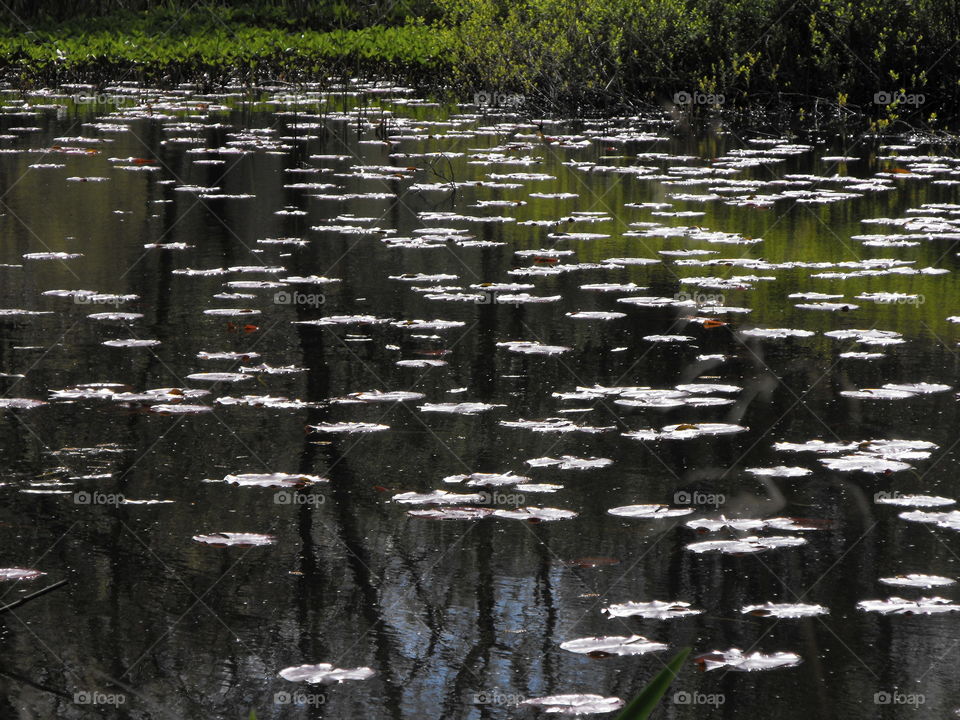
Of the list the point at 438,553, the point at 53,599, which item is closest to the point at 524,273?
the point at 438,553

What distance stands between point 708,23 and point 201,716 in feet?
63.6

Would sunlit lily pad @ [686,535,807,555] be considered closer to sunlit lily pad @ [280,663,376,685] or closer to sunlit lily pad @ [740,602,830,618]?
sunlit lily pad @ [740,602,830,618]

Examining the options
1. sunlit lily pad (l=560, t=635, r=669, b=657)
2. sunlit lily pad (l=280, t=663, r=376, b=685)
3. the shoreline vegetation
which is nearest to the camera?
sunlit lily pad (l=280, t=663, r=376, b=685)

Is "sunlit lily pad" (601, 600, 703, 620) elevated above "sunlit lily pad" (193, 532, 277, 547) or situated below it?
below

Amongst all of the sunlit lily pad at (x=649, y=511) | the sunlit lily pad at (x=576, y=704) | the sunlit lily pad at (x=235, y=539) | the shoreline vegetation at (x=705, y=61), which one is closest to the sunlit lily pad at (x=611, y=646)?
the sunlit lily pad at (x=576, y=704)

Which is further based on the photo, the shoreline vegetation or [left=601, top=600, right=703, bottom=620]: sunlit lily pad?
the shoreline vegetation

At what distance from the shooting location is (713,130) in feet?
64.7

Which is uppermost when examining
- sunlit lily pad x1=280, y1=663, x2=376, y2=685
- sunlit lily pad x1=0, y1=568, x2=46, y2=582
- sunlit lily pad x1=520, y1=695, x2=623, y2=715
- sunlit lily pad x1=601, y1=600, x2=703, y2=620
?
sunlit lily pad x1=0, y1=568, x2=46, y2=582

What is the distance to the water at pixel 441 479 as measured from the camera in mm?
3840

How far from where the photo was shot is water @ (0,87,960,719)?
3840mm

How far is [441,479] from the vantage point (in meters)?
5.49

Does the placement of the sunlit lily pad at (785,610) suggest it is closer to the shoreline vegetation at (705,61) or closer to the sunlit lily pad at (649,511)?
the sunlit lily pad at (649,511)

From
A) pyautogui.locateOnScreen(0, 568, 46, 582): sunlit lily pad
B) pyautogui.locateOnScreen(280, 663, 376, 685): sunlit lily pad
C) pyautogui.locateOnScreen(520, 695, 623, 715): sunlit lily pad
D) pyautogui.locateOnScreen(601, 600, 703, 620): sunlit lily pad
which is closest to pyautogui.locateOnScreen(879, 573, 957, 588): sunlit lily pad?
pyautogui.locateOnScreen(601, 600, 703, 620): sunlit lily pad

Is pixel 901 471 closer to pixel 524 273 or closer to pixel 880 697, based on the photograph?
pixel 880 697
